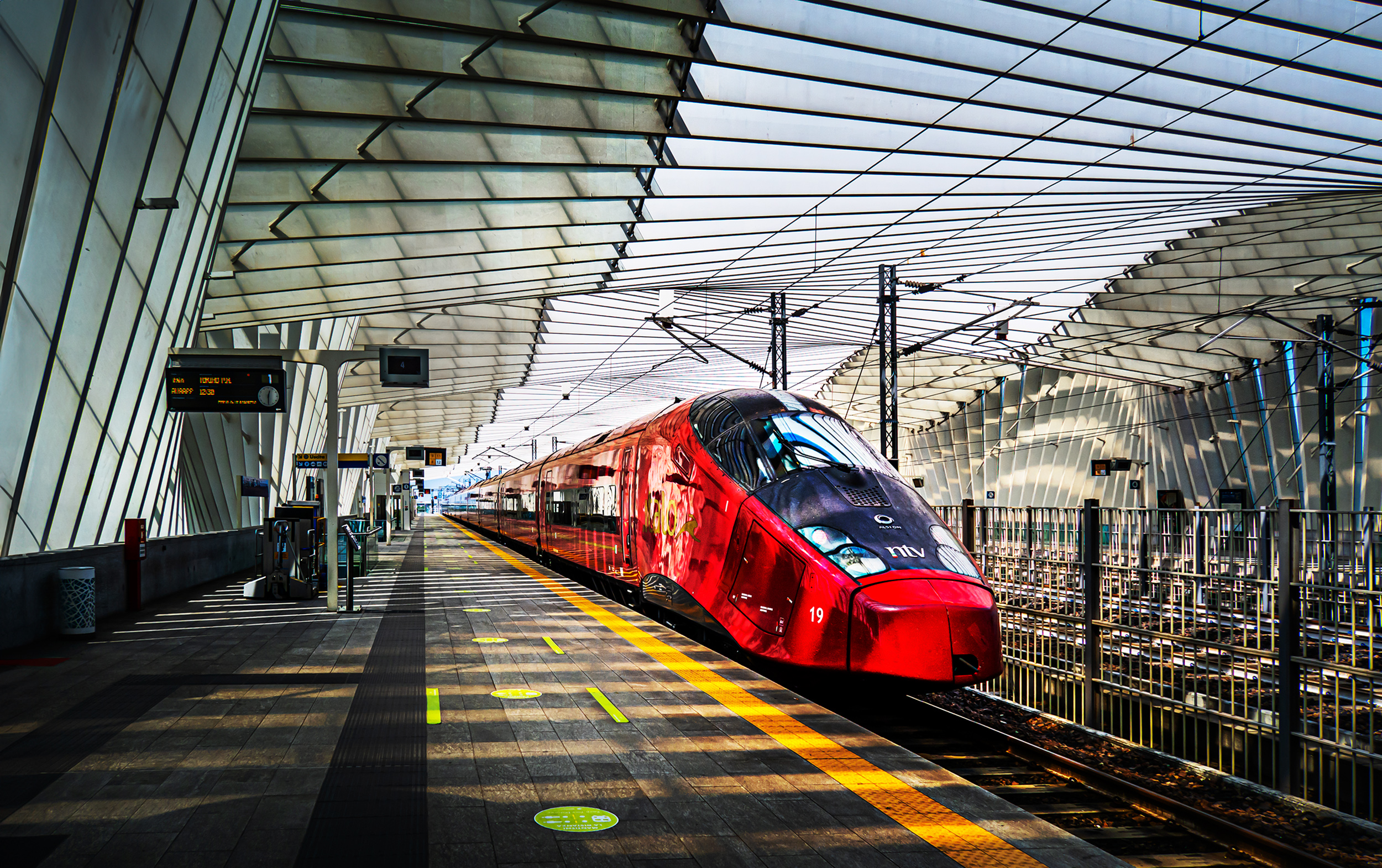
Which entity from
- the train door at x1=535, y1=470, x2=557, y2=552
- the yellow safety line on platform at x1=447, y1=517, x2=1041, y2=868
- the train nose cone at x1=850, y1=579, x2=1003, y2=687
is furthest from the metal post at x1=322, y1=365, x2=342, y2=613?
the train door at x1=535, y1=470, x2=557, y2=552

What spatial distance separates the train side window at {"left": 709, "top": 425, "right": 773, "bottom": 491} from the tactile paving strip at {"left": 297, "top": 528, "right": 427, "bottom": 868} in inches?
143

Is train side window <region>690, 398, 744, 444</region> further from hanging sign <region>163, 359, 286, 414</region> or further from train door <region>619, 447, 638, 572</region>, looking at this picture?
hanging sign <region>163, 359, 286, 414</region>

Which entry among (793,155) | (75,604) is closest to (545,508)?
(793,155)

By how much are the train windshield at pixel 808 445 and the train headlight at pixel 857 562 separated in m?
1.44

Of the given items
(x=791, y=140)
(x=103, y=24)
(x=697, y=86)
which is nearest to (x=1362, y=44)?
(x=791, y=140)

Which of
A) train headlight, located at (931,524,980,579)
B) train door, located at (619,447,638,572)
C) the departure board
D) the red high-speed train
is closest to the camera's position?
the red high-speed train

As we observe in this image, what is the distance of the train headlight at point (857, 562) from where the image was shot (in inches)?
331

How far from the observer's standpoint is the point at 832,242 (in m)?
25.6

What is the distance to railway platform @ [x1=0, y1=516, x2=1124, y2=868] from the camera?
4422 mm

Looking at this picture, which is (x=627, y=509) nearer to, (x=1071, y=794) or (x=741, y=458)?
(x=741, y=458)

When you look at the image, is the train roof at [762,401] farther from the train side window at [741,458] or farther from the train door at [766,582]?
the train door at [766,582]

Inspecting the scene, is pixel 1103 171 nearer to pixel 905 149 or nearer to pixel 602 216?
pixel 905 149

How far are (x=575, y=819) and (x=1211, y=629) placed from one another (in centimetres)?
540

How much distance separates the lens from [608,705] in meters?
7.48
